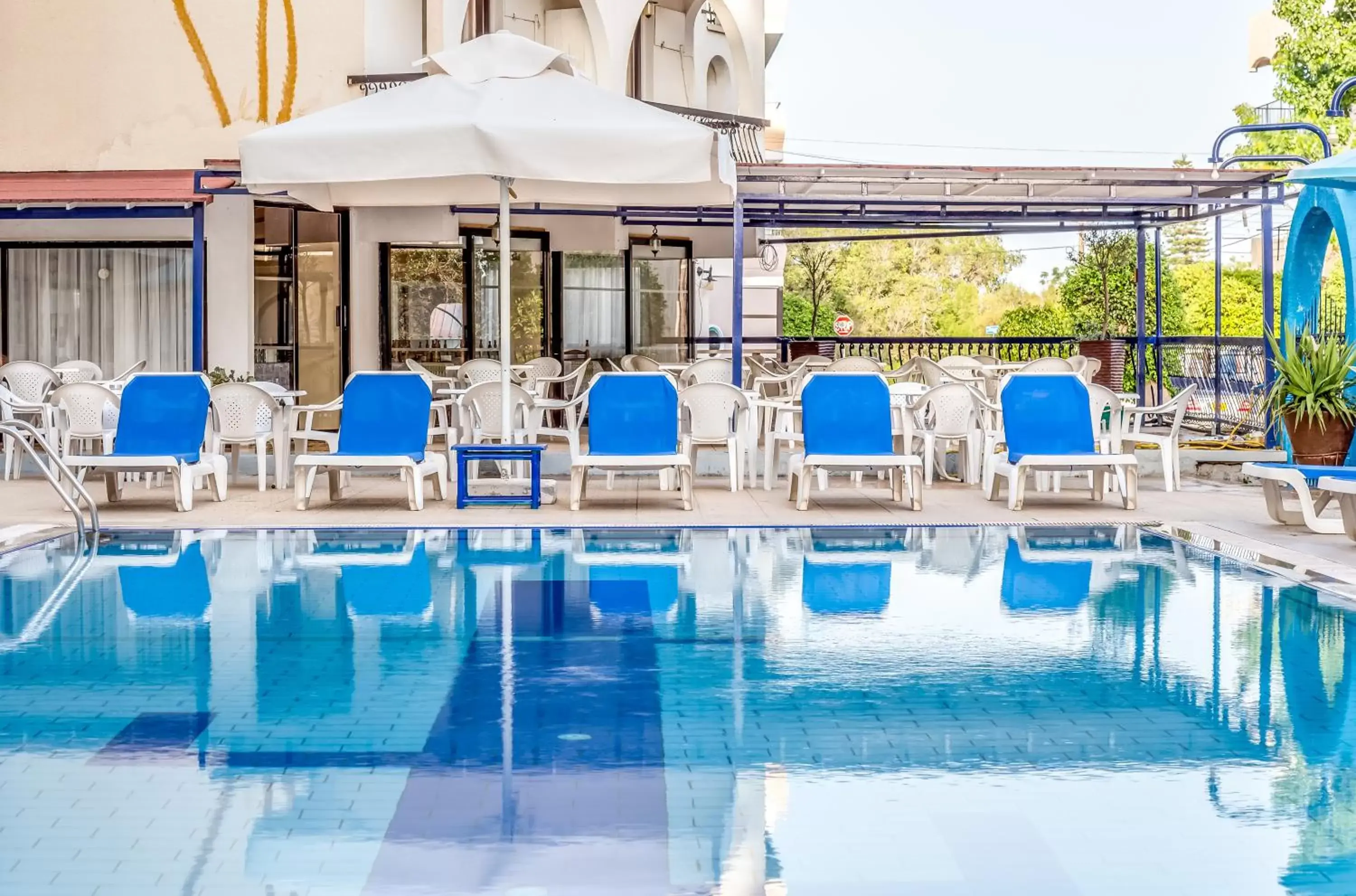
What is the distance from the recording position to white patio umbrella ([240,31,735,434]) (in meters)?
9.70

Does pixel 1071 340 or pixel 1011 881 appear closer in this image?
pixel 1011 881

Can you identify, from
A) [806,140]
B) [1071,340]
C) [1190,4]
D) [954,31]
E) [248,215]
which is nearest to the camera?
[248,215]

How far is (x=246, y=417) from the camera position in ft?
38.8

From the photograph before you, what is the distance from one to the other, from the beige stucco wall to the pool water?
9494mm

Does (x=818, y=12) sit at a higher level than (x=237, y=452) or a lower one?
higher

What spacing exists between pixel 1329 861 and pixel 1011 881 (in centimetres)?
77

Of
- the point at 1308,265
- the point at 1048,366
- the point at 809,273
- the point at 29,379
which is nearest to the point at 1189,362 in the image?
the point at 1048,366

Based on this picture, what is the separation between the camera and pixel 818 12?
75.3 m

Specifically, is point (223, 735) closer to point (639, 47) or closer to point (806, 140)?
point (639, 47)

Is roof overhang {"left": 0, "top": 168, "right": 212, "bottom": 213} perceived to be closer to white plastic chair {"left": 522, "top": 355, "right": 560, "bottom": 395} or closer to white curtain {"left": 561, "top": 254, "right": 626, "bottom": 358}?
white plastic chair {"left": 522, "top": 355, "right": 560, "bottom": 395}

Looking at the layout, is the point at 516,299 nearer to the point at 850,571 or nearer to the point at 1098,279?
the point at 850,571

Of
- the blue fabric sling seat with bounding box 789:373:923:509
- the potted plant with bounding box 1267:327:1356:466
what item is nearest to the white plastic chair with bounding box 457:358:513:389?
the blue fabric sling seat with bounding box 789:373:923:509

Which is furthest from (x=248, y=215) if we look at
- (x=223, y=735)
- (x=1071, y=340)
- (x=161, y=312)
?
(x=223, y=735)

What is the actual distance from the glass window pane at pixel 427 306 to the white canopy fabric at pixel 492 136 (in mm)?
8269
